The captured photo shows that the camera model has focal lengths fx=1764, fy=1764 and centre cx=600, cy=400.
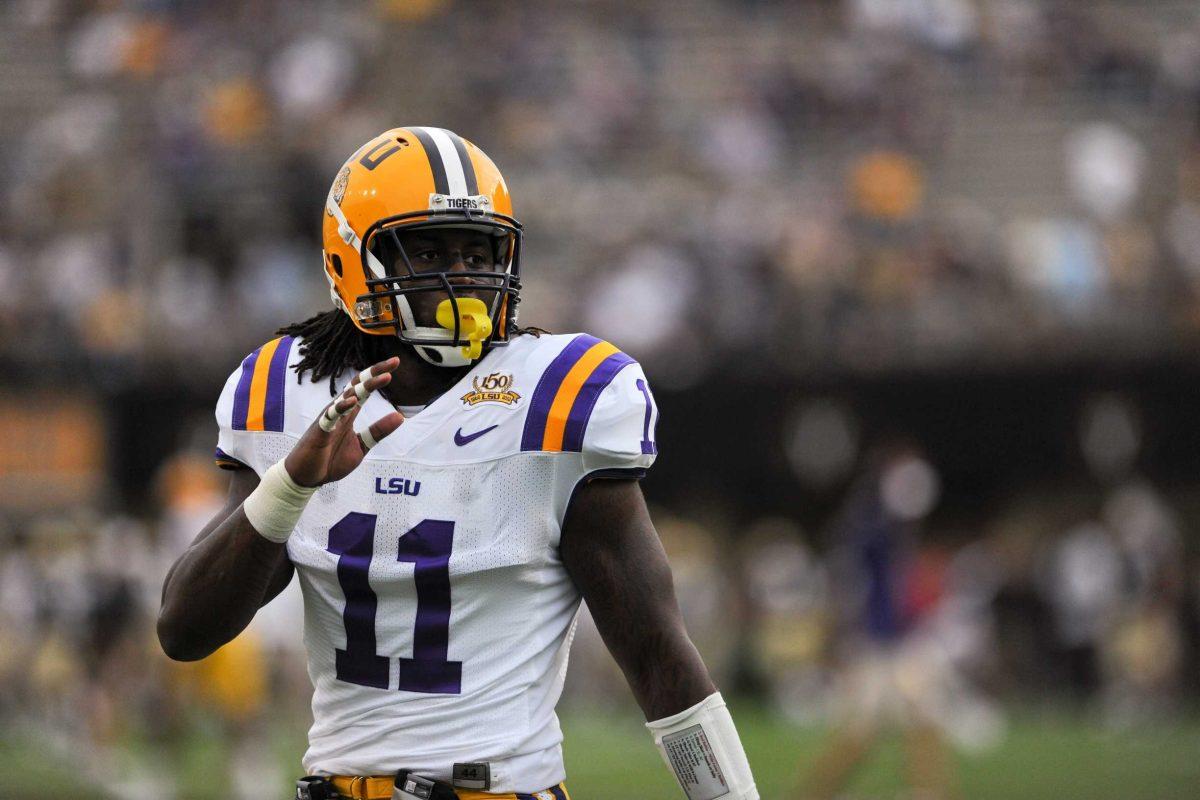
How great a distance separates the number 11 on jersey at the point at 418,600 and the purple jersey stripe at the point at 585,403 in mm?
225

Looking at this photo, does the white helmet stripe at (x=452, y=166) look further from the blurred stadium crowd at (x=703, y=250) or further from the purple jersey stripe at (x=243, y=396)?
the blurred stadium crowd at (x=703, y=250)

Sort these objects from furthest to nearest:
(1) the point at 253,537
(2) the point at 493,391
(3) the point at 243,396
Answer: (3) the point at 243,396 → (2) the point at 493,391 → (1) the point at 253,537

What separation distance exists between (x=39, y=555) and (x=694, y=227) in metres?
5.44

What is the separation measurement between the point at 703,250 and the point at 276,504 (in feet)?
35.8

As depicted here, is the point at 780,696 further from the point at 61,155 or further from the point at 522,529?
the point at 522,529

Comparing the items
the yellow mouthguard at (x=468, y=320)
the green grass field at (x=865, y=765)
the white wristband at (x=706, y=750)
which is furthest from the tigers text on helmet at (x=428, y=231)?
the green grass field at (x=865, y=765)

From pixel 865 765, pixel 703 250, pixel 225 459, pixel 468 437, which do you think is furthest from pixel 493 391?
pixel 703 250

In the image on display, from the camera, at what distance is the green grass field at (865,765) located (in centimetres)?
916

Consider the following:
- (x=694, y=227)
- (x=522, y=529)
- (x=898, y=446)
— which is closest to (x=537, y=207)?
(x=694, y=227)

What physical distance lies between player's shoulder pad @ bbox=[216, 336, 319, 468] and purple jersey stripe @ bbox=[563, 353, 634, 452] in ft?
1.38

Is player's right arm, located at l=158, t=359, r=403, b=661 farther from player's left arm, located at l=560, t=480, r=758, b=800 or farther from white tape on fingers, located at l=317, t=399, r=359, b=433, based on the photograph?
player's left arm, located at l=560, t=480, r=758, b=800

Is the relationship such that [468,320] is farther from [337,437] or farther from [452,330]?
[337,437]

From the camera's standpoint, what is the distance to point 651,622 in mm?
2689

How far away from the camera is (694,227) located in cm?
1360
